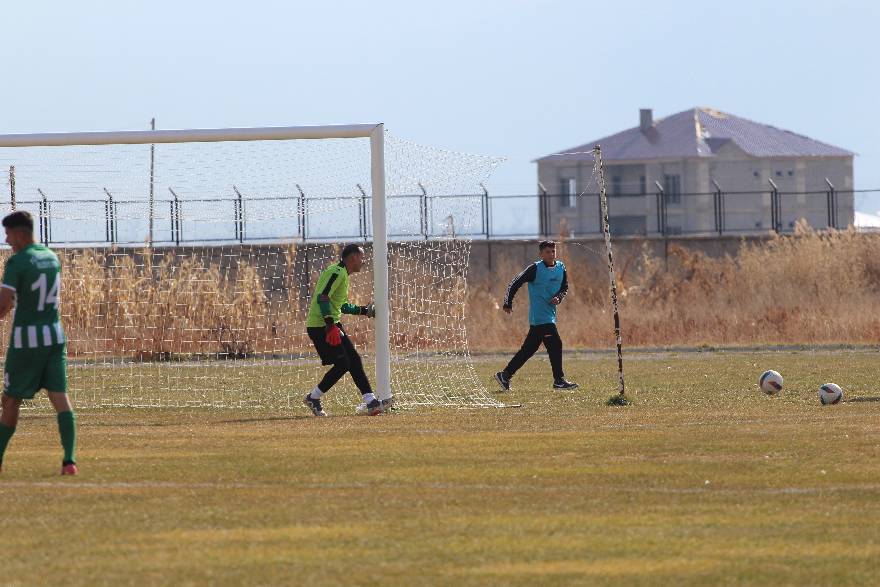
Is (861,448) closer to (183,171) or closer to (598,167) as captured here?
(598,167)

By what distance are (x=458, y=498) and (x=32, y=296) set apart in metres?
3.71

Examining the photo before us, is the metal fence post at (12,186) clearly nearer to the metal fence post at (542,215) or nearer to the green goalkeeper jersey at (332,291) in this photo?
the green goalkeeper jersey at (332,291)

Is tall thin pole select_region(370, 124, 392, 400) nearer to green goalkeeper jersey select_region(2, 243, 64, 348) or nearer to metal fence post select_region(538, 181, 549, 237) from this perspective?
green goalkeeper jersey select_region(2, 243, 64, 348)

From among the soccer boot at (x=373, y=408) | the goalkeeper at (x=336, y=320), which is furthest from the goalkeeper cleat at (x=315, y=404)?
the soccer boot at (x=373, y=408)

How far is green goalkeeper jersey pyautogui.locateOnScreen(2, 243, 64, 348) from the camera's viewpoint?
43.4 feet

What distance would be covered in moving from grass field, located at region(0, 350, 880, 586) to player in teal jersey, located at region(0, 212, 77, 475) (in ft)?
2.11

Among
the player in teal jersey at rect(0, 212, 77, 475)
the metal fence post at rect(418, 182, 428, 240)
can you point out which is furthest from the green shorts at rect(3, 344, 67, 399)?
the metal fence post at rect(418, 182, 428, 240)

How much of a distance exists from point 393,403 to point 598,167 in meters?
3.54

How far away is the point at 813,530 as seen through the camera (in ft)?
34.0

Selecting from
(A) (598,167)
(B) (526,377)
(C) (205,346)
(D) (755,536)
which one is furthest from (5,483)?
(C) (205,346)

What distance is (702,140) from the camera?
104750mm

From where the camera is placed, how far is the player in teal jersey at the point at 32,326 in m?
13.2

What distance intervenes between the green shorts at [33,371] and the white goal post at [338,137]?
6.47 m

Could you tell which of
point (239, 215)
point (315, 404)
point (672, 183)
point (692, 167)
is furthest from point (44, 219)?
point (672, 183)
